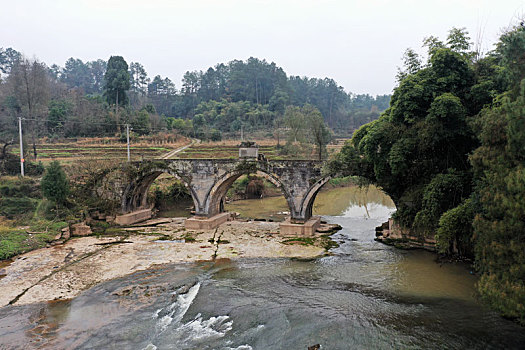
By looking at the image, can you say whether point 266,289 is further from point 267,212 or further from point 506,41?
point 267,212

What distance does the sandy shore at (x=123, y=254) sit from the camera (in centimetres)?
1427

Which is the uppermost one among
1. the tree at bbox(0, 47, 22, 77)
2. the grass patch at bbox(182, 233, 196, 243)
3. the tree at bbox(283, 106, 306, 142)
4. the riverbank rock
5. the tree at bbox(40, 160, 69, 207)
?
the tree at bbox(0, 47, 22, 77)

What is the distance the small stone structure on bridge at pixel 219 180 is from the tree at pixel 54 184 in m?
4.37

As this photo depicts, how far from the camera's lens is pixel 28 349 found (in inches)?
397

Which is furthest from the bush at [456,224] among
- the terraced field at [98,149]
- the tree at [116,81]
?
the tree at [116,81]

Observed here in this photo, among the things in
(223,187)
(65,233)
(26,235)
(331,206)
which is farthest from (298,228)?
(26,235)

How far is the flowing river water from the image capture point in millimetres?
10188

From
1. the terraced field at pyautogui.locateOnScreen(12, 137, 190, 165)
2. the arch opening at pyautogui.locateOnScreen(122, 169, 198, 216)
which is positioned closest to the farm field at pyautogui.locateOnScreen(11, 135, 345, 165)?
the terraced field at pyautogui.locateOnScreen(12, 137, 190, 165)

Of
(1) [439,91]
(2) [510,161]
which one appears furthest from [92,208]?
(2) [510,161]

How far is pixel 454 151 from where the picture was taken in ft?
54.0

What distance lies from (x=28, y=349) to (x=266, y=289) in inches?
303

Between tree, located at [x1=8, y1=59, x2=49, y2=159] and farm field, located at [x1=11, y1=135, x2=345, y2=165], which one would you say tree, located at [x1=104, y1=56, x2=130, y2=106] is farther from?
farm field, located at [x1=11, y1=135, x2=345, y2=165]

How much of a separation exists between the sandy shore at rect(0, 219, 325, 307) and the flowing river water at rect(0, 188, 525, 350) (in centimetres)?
90

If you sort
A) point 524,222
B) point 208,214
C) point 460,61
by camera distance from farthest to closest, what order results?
point 208,214 → point 460,61 → point 524,222
